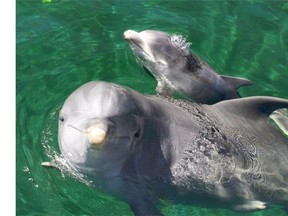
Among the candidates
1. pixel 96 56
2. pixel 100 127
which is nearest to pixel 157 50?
pixel 96 56

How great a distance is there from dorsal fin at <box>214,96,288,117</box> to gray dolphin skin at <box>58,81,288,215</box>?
1cm

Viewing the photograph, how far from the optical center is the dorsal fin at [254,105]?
573 centimetres

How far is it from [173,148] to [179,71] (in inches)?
77.6

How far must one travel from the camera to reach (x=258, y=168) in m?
5.68

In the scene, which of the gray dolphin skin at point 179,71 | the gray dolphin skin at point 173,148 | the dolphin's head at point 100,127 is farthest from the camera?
the gray dolphin skin at point 179,71

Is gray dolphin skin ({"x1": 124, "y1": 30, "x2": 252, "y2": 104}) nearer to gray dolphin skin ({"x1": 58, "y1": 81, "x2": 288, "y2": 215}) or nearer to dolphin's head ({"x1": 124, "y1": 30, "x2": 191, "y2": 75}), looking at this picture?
dolphin's head ({"x1": 124, "y1": 30, "x2": 191, "y2": 75})

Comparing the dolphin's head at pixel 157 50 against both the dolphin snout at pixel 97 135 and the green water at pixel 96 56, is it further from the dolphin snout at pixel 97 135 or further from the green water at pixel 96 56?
the dolphin snout at pixel 97 135

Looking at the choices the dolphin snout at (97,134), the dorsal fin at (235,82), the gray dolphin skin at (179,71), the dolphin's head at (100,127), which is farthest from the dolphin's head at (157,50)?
the dolphin snout at (97,134)

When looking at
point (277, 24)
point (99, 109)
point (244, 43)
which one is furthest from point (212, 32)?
point (99, 109)

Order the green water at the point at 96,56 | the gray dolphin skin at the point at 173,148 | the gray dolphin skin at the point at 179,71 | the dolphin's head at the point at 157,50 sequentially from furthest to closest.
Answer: the dolphin's head at the point at 157,50 < the gray dolphin skin at the point at 179,71 < the green water at the point at 96,56 < the gray dolphin skin at the point at 173,148

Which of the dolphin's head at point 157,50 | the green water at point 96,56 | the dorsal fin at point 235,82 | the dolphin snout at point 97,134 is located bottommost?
the green water at point 96,56

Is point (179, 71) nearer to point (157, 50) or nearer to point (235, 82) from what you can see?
Answer: point (157, 50)

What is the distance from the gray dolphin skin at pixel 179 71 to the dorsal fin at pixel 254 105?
831 millimetres

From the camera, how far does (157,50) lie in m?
6.86
